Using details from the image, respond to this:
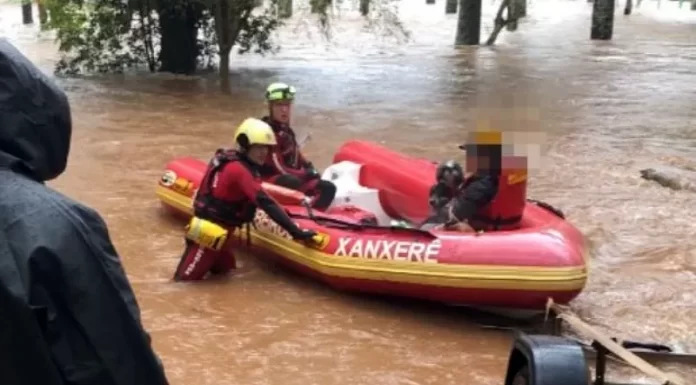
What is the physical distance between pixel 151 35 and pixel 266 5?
192 cm

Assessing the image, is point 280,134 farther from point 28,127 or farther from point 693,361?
point 28,127

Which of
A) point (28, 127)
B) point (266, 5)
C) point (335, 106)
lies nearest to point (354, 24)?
point (266, 5)

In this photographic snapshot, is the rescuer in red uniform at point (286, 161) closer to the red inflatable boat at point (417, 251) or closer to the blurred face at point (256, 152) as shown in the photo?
the red inflatable boat at point (417, 251)

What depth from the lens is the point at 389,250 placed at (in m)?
6.16

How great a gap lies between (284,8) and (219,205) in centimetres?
947

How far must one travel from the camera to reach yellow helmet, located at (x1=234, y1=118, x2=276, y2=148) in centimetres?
659

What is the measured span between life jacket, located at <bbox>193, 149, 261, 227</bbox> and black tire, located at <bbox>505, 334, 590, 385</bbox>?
363 cm

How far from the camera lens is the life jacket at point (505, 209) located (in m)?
6.07

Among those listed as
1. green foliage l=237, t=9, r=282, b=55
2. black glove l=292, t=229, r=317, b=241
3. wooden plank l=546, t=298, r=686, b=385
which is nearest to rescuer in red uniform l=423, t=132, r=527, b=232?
black glove l=292, t=229, r=317, b=241

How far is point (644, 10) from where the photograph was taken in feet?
130

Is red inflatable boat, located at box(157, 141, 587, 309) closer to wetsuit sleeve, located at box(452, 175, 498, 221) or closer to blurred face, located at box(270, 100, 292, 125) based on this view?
wetsuit sleeve, located at box(452, 175, 498, 221)

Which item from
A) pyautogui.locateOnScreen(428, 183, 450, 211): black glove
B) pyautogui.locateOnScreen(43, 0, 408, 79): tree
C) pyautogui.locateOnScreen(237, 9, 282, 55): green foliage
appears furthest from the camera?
pyautogui.locateOnScreen(237, 9, 282, 55): green foliage

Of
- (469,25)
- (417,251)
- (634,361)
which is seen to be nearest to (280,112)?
(417,251)

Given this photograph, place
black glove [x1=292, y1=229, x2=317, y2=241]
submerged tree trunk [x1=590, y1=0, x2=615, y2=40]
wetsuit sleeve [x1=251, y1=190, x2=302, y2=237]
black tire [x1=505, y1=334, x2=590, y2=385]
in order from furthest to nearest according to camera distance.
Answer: submerged tree trunk [x1=590, y1=0, x2=615, y2=40] → black glove [x1=292, y1=229, x2=317, y2=241] → wetsuit sleeve [x1=251, y1=190, x2=302, y2=237] → black tire [x1=505, y1=334, x2=590, y2=385]
